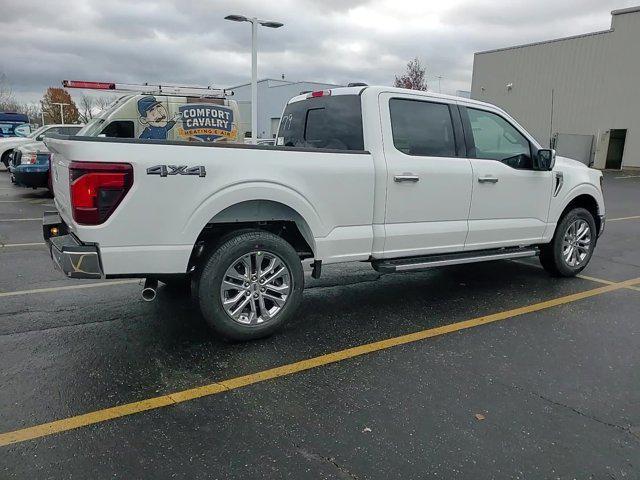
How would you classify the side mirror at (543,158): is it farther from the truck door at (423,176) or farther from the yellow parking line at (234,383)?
the yellow parking line at (234,383)

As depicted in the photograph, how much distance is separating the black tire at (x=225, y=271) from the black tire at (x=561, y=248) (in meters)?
3.47

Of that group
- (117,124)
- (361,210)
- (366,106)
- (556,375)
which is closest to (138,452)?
(361,210)

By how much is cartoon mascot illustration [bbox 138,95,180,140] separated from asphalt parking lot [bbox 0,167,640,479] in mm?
5517

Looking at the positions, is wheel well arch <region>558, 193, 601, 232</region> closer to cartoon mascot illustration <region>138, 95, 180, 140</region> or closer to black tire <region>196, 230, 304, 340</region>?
black tire <region>196, 230, 304, 340</region>

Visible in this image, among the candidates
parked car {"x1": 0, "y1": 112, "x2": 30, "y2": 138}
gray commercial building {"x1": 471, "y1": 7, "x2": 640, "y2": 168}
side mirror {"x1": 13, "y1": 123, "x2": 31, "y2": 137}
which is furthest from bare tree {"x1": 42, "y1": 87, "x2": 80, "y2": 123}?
gray commercial building {"x1": 471, "y1": 7, "x2": 640, "y2": 168}

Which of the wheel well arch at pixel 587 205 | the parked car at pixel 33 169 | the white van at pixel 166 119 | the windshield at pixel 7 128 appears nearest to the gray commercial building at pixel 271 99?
the windshield at pixel 7 128

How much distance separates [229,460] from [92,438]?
78 centimetres

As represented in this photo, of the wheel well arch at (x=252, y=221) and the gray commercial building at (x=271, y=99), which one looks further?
the gray commercial building at (x=271, y=99)

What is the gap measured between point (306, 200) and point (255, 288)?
0.81 meters

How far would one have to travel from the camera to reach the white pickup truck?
3445 mm

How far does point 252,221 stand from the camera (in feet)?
13.3

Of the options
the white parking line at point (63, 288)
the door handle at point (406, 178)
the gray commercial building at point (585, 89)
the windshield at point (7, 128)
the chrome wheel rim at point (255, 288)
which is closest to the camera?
the chrome wheel rim at point (255, 288)

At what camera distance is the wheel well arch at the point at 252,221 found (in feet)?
12.9

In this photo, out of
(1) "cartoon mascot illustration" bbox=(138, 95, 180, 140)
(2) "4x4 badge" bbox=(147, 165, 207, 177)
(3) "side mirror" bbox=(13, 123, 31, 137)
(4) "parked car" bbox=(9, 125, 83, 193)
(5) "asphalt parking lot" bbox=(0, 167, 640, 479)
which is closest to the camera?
(5) "asphalt parking lot" bbox=(0, 167, 640, 479)
